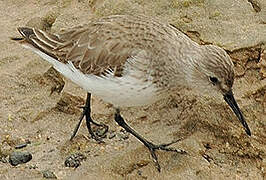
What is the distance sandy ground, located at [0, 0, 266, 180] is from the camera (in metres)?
5.27

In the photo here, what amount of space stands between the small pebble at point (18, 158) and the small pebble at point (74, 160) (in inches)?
14.1

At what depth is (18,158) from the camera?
17.8ft

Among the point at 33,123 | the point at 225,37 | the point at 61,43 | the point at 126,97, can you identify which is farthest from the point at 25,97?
the point at 225,37

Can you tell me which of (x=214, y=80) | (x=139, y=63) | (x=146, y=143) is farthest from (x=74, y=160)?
(x=214, y=80)

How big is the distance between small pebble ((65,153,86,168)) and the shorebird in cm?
47

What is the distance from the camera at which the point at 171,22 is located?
20.6 feet

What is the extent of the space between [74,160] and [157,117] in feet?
3.01

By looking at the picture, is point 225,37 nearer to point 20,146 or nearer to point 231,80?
point 231,80

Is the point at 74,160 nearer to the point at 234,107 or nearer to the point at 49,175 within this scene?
the point at 49,175

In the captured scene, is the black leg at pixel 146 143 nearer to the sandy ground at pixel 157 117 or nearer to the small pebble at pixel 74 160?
the sandy ground at pixel 157 117

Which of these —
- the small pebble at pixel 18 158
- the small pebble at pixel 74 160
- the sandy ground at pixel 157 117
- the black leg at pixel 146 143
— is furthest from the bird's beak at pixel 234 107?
the small pebble at pixel 18 158

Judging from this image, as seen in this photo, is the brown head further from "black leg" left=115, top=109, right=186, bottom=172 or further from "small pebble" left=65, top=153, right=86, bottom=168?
"small pebble" left=65, top=153, right=86, bottom=168

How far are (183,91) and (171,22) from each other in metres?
0.91

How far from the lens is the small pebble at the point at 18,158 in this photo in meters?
5.41
